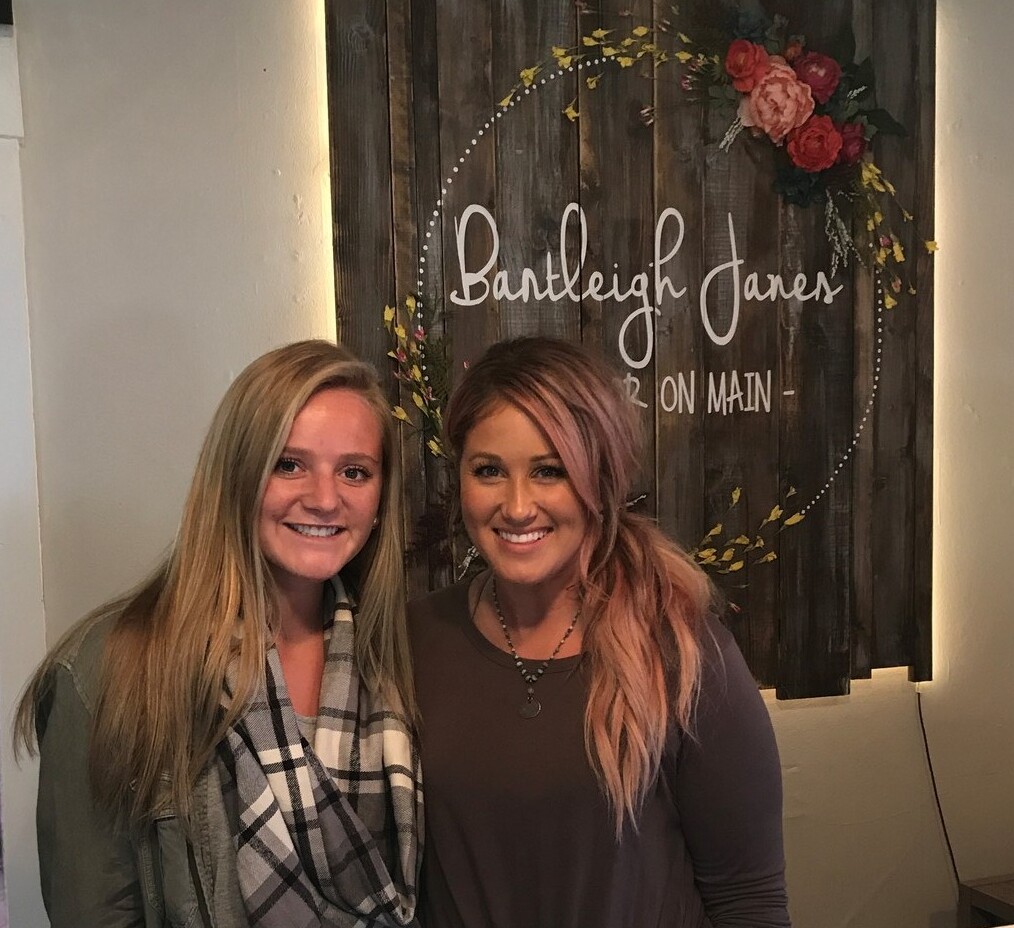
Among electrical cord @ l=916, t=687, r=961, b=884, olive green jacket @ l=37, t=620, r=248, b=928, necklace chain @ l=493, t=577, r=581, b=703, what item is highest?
necklace chain @ l=493, t=577, r=581, b=703

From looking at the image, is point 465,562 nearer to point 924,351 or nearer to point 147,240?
point 147,240

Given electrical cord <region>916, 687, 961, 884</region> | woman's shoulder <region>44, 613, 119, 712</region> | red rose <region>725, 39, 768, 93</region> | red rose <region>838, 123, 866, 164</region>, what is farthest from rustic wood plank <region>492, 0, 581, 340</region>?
electrical cord <region>916, 687, 961, 884</region>

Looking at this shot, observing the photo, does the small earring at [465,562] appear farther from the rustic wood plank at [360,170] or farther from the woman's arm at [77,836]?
the woman's arm at [77,836]

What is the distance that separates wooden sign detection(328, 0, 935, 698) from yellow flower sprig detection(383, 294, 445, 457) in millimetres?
17

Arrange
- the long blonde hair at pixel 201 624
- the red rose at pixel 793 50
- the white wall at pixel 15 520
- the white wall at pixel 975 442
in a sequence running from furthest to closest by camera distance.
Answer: the white wall at pixel 975 442 → the red rose at pixel 793 50 → the white wall at pixel 15 520 → the long blonde hair at pixel 201 624

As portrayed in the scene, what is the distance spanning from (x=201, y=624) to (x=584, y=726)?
498 millimetres

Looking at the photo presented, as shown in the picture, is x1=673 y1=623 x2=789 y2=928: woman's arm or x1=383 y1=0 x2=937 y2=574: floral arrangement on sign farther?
x1=383 y1=0 x2=937 y2=574: floral arrangement on sign

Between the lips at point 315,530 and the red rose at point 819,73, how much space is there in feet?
4.67

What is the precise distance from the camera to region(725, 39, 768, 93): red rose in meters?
1.93

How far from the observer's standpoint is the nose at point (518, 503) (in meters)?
1.18

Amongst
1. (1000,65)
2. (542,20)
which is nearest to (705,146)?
(542,20)

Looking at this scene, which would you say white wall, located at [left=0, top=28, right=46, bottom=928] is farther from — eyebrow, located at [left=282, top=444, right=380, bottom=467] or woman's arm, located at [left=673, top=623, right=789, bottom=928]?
woman's arm, located at [left=673, top=623, right=789, bottom=928]

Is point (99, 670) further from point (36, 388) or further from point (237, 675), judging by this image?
point (36, 388)

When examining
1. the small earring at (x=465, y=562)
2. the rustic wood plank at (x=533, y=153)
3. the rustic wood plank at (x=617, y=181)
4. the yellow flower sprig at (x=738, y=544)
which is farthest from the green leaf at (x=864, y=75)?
the small earring at (x=465, y=562)
